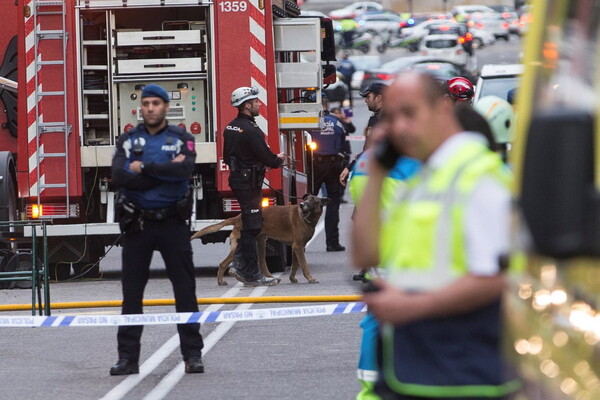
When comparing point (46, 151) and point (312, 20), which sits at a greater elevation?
point (312, 20)

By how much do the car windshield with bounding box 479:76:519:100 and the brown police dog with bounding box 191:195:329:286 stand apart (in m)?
2.68

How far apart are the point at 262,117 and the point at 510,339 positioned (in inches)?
476

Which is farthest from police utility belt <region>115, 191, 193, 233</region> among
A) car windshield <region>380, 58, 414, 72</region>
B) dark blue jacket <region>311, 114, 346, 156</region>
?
car windshield <region>380, 58, 414, 72</region>

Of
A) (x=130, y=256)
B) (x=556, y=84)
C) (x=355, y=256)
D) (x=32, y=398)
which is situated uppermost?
(x=556, y=84)

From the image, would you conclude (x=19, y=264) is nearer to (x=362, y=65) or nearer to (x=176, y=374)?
(x=176, y=374)

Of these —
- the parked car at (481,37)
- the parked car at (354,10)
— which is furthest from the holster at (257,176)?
the parked car at (354,10)

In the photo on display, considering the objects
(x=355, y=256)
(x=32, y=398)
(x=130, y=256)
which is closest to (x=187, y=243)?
(x=130, y=256)

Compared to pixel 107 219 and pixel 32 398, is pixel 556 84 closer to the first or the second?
pixel 32 398

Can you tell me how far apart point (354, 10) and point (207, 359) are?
235ft

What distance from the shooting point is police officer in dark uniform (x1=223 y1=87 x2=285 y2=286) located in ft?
48.7

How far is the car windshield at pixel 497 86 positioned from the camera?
17.0 m

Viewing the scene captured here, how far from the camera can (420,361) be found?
4.16 m

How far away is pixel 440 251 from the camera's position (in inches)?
159

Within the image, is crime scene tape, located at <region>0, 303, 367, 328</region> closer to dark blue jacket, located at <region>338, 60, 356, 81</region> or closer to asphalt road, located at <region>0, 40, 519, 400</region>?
asphalt road, located at <region>0, 40, 519, 400</region>
